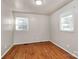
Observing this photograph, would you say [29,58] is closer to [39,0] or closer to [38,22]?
[39,0]

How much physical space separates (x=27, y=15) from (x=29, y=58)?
134 inches

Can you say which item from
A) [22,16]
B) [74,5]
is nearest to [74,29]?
[74,5]

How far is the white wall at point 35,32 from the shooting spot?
5030mm

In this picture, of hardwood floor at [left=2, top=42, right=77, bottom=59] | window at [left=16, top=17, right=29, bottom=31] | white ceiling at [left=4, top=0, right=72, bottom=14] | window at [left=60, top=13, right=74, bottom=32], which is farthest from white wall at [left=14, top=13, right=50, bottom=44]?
Result: window at [left=60, top=13, right=74, bottom=32]

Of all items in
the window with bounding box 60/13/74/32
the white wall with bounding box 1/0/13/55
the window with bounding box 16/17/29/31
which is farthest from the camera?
the window with bounding box 16/17/29/31

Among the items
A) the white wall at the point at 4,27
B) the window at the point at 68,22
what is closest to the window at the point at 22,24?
the white wall at the point at 4,27

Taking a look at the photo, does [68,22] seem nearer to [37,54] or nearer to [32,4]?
[32,4]

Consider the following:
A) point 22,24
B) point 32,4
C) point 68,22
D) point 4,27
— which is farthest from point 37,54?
point 22,24

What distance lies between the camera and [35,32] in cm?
548

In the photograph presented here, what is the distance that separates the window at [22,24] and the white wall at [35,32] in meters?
0.23

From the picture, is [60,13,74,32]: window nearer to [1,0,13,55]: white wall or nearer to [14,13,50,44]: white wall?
[14,13,50,44]: white wall

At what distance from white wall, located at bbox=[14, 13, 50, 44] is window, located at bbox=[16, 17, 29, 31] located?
0.23 m

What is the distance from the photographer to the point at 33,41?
17.6 ft

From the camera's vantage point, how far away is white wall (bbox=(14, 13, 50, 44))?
503 cm
